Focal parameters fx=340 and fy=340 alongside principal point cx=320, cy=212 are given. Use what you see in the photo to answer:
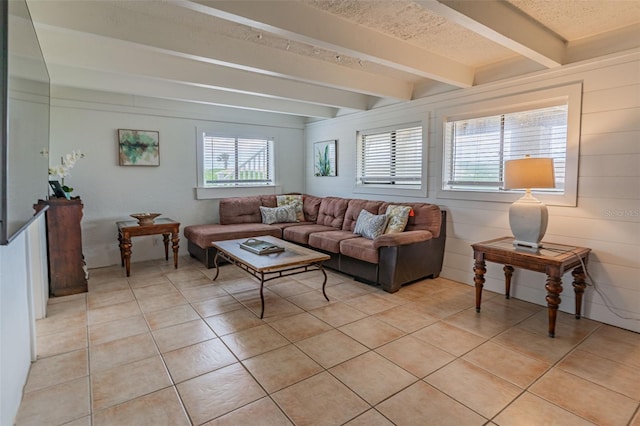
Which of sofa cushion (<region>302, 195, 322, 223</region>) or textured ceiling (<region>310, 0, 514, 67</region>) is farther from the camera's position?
sofa cushion (<region>302, 195, 322, 223</region>)

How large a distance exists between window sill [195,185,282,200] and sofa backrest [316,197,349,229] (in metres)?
1.03

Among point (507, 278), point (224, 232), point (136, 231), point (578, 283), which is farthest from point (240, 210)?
point (578, 283)

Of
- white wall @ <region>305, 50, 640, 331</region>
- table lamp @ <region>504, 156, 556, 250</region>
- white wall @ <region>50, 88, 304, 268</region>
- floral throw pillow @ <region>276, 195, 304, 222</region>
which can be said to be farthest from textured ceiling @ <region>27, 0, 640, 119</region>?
floral throw pillow @ <region>276, 195, 304, 222</region>

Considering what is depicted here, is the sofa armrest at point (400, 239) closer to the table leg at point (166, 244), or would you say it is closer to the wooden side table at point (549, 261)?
the wooden side table at point (549, 261)

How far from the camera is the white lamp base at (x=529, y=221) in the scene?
9.14 ft

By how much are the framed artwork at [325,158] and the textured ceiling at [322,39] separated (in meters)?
1.77

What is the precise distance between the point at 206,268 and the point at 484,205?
3.44 metres

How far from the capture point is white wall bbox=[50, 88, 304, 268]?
4.24m

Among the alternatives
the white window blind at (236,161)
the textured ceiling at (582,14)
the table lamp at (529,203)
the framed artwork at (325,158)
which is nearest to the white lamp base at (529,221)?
the table lamp at (529,203)

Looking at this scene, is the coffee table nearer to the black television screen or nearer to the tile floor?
the tile floor

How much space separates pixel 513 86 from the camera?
11.0 feet

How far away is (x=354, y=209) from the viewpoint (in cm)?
479

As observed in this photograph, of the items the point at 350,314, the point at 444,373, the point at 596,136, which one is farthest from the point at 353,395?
the point at 596,136

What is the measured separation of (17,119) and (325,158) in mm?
4549
